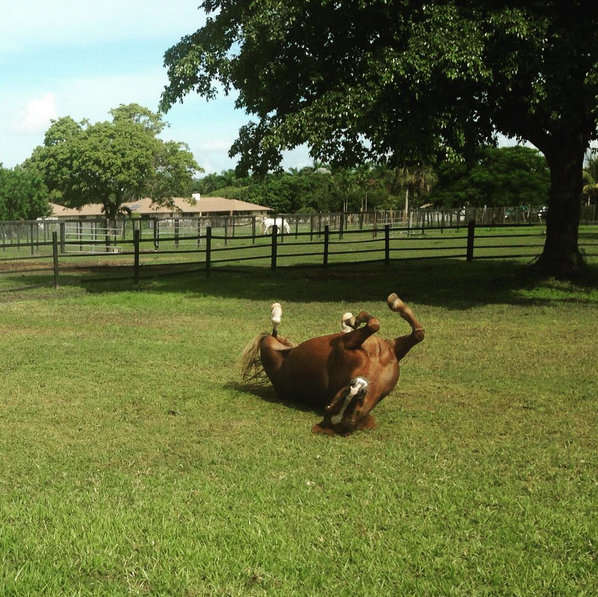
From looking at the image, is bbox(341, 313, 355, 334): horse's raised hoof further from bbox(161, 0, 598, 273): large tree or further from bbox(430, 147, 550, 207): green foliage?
bbox(430, 147, 550, 207): green foliage

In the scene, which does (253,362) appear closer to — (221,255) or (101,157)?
(221,255)

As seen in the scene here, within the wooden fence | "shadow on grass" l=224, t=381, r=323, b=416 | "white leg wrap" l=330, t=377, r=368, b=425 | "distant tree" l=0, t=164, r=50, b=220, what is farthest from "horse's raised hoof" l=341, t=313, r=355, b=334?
"distant tree" l=0, t=164, r=50, b=220


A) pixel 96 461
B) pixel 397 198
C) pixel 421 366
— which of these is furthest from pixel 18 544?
pixel 397 198

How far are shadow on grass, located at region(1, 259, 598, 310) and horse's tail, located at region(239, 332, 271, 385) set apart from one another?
21.9ft

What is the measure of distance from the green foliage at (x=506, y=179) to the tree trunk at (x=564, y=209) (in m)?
47.2

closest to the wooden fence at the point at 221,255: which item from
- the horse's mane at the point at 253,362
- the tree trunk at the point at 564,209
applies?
the tree trunk at the point at 564,209

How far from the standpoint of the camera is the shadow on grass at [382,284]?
45.8ft

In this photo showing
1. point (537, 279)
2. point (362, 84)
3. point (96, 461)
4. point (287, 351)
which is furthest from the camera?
point (537, 279)

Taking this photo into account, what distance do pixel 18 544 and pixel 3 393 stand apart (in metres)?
3.39

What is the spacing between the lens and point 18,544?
360 centimetres

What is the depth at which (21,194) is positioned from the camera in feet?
184

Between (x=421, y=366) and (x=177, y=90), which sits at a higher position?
(x=177, y=90)

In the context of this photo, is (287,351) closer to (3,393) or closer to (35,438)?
(35,438)

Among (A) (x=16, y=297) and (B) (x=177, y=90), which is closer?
(A) (x=16, y=297)
